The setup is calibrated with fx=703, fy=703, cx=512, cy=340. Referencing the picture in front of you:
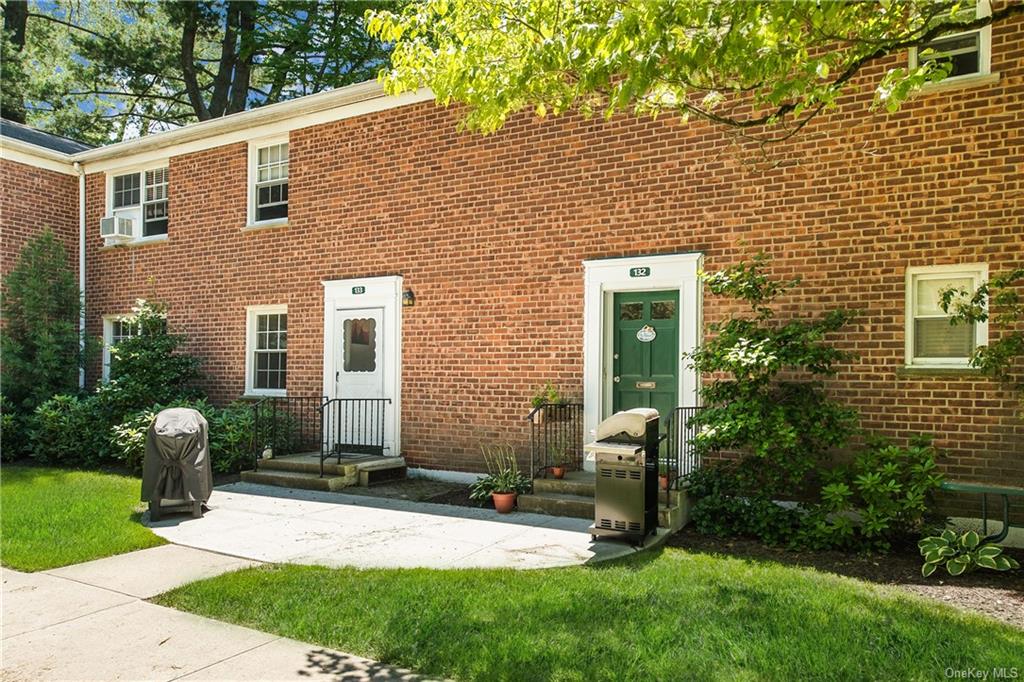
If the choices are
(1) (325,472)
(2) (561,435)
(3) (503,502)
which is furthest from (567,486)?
(1) (325,472)

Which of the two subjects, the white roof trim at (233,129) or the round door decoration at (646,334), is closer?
the round door decoration at (646,334)

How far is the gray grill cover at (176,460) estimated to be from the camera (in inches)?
299

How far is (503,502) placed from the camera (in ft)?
26.0

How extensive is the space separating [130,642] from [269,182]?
9240mm

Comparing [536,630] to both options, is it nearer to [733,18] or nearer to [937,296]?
[733,18]

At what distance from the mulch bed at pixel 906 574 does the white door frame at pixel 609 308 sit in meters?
2.00

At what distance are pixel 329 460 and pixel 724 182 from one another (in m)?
6.51

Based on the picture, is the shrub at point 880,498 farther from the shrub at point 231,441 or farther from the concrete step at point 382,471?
the shrub at point 231,441

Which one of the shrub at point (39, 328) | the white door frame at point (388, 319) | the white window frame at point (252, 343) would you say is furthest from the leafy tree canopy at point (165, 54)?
the white door frame at point (388, 319)

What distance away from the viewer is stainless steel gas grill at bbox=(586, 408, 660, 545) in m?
6.42

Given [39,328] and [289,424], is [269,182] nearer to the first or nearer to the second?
[289,424]

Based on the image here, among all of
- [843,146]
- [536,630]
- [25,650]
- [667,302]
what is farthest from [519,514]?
[843,146]

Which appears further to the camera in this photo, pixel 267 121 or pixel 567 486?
pixel 267 121

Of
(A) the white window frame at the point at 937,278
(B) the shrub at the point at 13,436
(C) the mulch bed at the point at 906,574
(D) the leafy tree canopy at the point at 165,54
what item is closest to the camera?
(C) the mulch bed at the point at 906,574
